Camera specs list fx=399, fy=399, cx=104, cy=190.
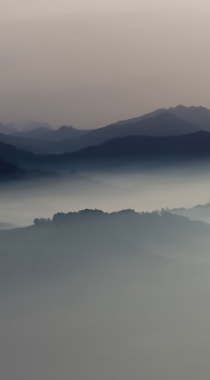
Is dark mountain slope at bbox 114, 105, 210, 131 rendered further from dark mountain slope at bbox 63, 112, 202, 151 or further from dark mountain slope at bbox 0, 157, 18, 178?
dark mountain slope at bbox 0, 157, 18, 178

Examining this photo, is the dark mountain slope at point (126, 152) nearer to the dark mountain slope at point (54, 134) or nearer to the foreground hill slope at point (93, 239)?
the dark mountain slope at point (54, 134)

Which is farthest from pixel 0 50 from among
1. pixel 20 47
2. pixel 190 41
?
pixel 190 41

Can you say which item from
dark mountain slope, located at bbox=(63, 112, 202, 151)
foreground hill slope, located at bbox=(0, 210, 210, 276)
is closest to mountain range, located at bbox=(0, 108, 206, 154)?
dark mountain slope, located at bbox=(63, 112, 202, 151)

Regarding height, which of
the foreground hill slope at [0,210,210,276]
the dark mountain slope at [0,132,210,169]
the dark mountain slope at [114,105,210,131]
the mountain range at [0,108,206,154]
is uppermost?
the dark mountain slope at [114,105,210,131]

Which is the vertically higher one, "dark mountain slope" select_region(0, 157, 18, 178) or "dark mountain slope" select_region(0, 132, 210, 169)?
"dark mountain slope" select_region(0, 132, 210, 169)

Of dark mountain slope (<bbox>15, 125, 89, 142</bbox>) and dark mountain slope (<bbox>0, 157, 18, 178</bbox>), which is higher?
dark mountain slope (<bbox>15, 125, 89, 142</bbox>)

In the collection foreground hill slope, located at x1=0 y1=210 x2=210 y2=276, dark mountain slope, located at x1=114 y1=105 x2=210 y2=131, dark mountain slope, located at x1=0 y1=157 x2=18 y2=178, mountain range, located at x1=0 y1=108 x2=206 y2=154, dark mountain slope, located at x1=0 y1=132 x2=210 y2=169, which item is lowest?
foreground hill slope, located at x1=0 y1=210 x2=210 y2=276

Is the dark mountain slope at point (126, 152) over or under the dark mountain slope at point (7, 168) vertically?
over

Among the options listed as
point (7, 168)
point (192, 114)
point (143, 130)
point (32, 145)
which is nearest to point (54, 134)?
point (32, 145)

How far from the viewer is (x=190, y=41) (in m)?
1.73

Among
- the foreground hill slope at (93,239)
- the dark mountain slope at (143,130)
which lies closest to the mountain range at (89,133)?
the dark mountain slope at (143,130)

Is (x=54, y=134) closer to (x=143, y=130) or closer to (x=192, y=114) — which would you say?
(x=143, y=130)

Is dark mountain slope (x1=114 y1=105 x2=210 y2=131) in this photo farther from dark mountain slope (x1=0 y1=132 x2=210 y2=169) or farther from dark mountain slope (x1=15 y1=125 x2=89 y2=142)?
dark mountain slope (x1=15 y1=125 x2=89 y2=142)

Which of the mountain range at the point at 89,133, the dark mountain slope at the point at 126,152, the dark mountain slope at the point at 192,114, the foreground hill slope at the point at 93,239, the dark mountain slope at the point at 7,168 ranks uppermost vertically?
the dark mountain slope at the point at 192,114
